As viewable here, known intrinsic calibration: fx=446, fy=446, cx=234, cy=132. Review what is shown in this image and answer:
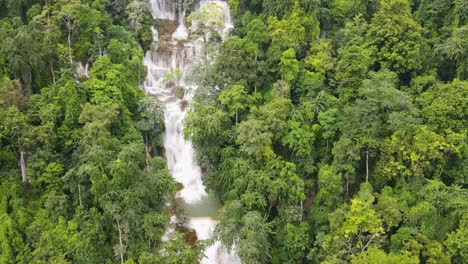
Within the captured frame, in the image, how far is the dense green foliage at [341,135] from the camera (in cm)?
1959

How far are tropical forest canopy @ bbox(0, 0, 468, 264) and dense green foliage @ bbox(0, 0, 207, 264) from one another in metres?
0.09

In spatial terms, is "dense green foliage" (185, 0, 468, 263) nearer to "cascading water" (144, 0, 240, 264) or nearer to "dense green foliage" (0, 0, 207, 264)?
"cascading water" (144, 0, 240, 264)

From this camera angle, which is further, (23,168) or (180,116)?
(180,116)

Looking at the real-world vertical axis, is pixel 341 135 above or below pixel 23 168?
above

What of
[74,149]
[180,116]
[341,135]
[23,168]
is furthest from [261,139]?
[23,168]

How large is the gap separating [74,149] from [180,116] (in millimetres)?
7843

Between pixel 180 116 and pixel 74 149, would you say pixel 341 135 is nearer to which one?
pixel 180 116

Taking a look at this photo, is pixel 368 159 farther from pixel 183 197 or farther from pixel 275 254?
pixel 183 197

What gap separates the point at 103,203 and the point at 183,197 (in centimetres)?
664

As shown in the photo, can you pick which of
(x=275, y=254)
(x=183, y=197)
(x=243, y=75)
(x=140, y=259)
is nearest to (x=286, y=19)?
(x=243, y=75)

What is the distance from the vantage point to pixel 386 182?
73.8 feet

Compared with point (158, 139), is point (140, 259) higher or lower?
lower

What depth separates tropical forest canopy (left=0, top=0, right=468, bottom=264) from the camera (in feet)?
66.0

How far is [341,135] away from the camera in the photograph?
24.0 metres
